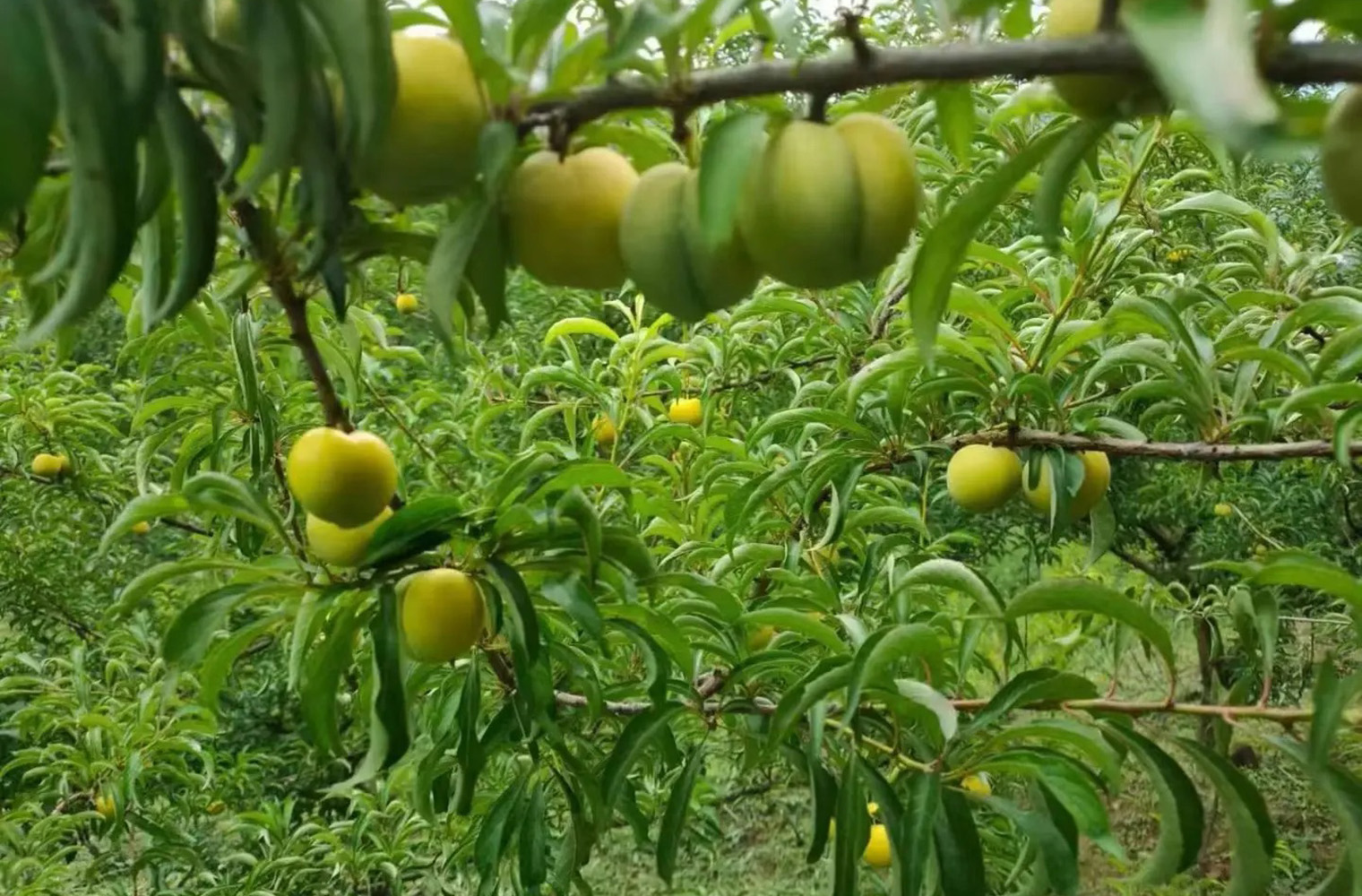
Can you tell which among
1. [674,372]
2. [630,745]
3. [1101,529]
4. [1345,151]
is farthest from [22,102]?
[674,372]

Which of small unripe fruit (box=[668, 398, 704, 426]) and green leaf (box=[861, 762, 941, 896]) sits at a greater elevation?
green leaf (box=[861, 762, 941, 896])

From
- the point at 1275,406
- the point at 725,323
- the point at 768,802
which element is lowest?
the point at 768,802

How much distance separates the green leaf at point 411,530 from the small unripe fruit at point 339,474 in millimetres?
36

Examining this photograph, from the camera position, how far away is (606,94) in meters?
0.55

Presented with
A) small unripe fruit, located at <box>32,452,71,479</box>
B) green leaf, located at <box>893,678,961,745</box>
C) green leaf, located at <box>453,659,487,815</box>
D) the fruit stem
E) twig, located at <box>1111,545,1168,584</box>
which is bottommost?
twig, located at <box>1111,545,1168,584</box>

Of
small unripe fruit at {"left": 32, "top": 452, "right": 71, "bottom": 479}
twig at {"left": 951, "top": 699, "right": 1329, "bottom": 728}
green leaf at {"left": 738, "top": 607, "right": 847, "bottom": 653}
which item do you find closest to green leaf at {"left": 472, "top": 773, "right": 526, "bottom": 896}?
green leaf at {"left": 738, "top": 607, "right": 847, "bottom": 653}

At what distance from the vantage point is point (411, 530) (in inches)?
29.3

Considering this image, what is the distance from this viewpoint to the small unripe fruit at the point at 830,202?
0.53 m

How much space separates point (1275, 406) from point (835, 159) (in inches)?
27.8

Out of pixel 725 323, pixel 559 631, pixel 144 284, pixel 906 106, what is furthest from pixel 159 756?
pixel 906 106

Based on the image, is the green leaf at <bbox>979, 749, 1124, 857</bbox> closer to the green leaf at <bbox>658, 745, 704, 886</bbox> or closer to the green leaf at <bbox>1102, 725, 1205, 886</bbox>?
the green leaf at <bbox>1102, 725, 1205, 886</bbox>

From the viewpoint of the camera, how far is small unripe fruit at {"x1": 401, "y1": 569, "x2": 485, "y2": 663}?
78 cm

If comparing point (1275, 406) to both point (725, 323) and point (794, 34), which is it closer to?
point (794, 34)

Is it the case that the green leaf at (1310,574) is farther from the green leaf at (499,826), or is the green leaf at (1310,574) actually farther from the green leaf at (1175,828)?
the green leaf at (499,826)
